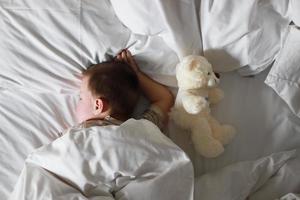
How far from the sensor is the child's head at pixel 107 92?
1.23 meters

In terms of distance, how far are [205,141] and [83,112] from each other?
0.33m

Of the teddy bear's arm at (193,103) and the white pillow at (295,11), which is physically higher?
the white pillow at (295,11)

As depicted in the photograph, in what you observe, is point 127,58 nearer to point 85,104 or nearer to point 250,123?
point 85,104

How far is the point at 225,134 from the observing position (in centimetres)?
123

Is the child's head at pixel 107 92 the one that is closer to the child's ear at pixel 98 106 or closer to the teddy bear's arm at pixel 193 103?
the child's ear at pixel 98 106

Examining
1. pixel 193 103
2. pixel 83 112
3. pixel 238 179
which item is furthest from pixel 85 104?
pixel 238 179

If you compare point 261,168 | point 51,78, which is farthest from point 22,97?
point 261,168

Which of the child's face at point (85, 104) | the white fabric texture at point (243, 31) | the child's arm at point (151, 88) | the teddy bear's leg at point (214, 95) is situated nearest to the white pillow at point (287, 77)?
the white fabric texture at point (243, 31)

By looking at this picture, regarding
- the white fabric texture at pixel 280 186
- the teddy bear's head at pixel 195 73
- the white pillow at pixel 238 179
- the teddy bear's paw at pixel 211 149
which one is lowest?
the white fabric texture at pixel 280 186

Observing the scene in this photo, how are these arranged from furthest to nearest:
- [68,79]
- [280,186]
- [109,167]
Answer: [68,79]
[280,186]
[109,167]

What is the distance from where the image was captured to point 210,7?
4.00 feet

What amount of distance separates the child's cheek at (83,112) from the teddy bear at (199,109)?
0.22 m

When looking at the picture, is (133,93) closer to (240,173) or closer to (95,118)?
(95,118)

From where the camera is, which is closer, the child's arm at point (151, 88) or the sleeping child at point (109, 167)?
the sleeping child at point (109, 167)
